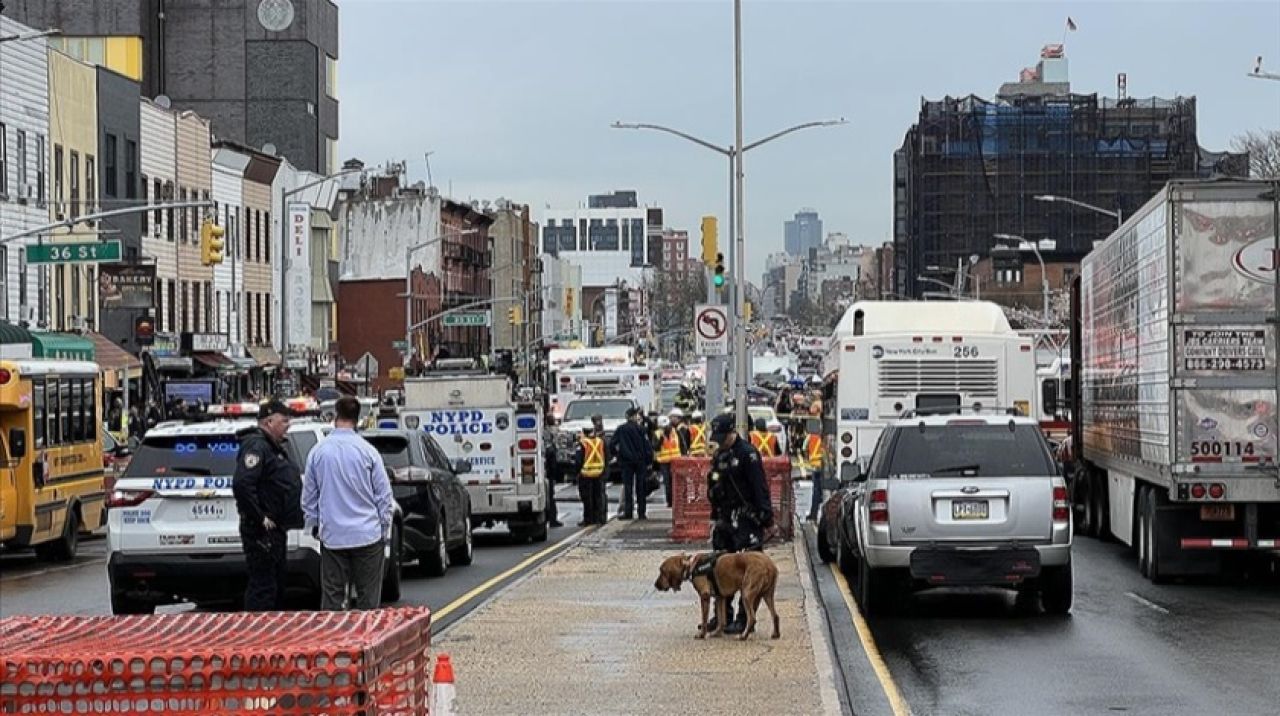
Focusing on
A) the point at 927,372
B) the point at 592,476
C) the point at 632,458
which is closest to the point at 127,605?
the point at 927,372

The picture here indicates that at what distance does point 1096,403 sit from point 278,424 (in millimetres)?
15557

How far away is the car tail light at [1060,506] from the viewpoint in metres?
18.6

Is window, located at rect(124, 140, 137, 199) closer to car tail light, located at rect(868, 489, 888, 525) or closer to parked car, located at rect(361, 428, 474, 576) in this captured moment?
parked car, located at rect(361, 428, 474, 576)

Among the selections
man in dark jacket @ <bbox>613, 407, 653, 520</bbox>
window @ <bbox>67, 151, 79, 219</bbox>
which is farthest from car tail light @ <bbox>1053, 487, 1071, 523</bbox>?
window @ <bbox>67, 151, 79, 219</bbox>

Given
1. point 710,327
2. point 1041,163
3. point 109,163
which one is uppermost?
point 1041,163

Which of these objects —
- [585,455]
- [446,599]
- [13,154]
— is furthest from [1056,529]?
[13,154]

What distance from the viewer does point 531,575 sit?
2308cm

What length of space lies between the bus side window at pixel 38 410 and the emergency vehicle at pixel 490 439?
208 inches

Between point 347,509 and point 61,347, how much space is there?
25.5m

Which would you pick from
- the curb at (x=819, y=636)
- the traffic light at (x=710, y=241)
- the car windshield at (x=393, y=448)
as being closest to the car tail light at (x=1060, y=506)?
the curb at (x=819, y=636)

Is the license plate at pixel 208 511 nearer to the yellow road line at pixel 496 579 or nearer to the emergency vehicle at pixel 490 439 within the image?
the yellow road line at pixel 496 579

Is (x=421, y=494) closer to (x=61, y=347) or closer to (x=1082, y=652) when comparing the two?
(x=1082, y=652)

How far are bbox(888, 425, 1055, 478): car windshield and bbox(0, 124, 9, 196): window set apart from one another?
36602mm

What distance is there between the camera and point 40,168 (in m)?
54.1
